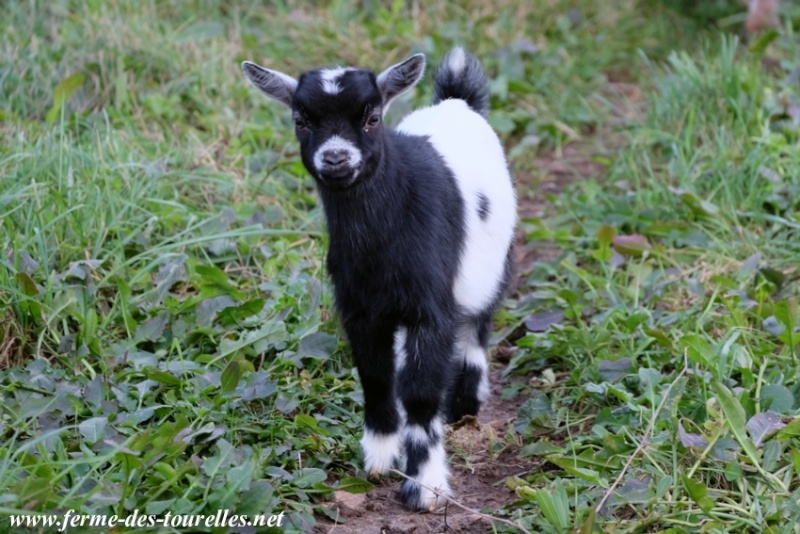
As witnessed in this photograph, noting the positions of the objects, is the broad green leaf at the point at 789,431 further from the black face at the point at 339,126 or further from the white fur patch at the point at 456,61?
the white fur patch at the point at 456,61

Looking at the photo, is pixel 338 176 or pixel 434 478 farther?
pixel 434 478

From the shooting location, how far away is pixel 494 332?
5.21 m

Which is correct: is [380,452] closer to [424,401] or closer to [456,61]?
[424,401]

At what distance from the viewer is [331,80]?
364 cm

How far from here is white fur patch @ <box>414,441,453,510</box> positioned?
3.71m

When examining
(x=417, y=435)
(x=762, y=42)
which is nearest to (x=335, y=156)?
(x=417, y=435)

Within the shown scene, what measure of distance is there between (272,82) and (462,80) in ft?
3.64

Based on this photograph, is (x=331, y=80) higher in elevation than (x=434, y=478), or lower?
higher

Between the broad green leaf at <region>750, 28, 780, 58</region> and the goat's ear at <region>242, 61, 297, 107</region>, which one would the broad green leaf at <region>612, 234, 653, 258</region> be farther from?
the broad green leaf at <region>750, 28, 780, 58</region>

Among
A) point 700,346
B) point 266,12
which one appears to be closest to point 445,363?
point 700,346

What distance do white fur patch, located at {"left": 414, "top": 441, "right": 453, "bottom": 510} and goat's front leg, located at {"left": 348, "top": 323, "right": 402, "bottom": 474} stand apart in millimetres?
173

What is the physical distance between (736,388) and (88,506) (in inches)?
92.8

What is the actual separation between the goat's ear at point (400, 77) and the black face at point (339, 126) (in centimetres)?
26

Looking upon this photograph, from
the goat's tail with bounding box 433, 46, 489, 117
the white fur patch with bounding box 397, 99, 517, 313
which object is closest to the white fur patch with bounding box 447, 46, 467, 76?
the goat's tail with bounding box 433, 46, 489, 117
